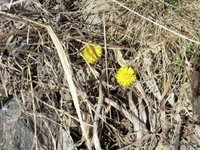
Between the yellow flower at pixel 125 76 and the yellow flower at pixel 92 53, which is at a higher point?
the yellow flower at pixel 92 53

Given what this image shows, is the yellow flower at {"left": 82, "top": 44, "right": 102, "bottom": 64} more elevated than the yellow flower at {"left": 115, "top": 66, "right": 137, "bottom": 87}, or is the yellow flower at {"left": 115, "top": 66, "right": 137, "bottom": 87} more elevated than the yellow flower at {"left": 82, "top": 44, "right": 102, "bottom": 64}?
the yellow flower at {"left": 82, "top": 44, "right": 102, "bottom": 64}

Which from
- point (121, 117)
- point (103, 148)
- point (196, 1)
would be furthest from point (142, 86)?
point (196, 1)

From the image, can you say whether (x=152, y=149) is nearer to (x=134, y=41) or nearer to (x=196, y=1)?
(x=134, y=41)
